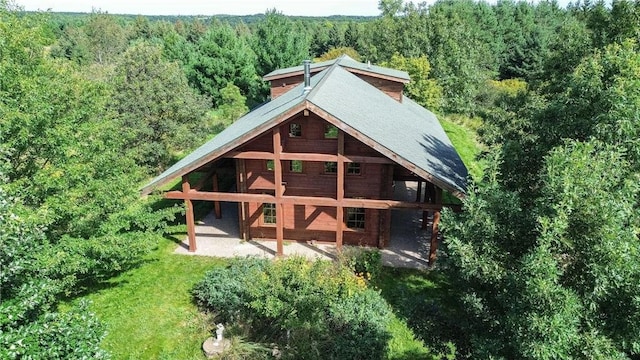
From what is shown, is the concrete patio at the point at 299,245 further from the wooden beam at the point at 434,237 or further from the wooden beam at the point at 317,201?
the wooden beam at the point at 317,201

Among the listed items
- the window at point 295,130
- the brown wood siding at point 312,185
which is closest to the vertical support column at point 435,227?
the brown wood siding at point 312,185

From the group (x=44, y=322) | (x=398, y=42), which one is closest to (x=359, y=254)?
(x=44, y=322)

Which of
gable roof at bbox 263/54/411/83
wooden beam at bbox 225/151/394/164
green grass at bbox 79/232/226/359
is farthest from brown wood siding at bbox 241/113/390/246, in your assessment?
gable roof at bbox 263/54/411/83

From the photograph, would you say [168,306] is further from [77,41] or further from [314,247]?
[77,41]

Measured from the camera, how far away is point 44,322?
7273 mm

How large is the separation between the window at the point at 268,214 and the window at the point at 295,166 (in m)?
2.13

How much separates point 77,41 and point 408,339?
278 ft

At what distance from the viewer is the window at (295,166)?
1998 cm

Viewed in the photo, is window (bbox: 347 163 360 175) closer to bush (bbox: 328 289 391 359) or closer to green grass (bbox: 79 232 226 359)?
bush (bbox: 328 289 391 359)

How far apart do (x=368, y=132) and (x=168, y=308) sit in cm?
1003

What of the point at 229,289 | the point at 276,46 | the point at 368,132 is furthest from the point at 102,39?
the point at 229,289

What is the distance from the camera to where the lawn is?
46.9 feet

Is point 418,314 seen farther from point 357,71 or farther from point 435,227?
point 357,71

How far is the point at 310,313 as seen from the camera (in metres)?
13.6
